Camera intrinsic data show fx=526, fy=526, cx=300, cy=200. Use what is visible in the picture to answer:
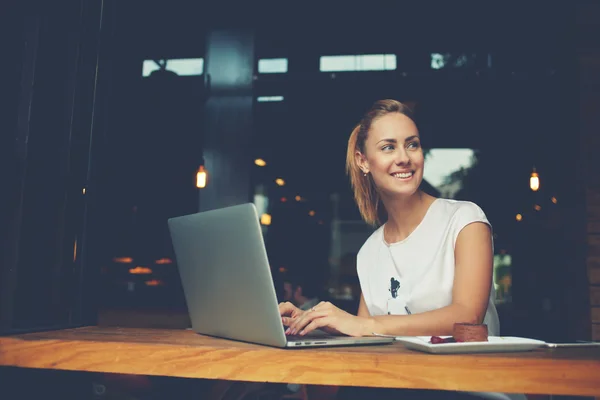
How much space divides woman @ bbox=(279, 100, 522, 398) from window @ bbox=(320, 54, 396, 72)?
3.81 metres

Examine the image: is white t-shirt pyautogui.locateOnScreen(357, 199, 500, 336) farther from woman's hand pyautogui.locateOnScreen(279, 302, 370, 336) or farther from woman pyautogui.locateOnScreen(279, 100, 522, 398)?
woman's hand pyautogui.locateOnScreen(279, 302, 370, 336)

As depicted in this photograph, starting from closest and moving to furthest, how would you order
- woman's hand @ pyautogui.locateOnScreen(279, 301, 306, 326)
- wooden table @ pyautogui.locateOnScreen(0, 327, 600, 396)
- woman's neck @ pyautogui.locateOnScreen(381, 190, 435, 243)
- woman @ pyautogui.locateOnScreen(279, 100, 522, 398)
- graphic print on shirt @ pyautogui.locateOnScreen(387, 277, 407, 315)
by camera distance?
wooden table @ pyautogui.locateOnScreen(0, 327, 600, 396)
woman's hand @ pyautogui.locateOnScreen(279, 301, 306, 326)
woman @ pyautogui.locateOnScreen(279, 100, 522, 398)
graphic print on shirt @ pyautogui.locateOnScreen(387, 277, 407, 315)
woman's neck @ pyautogui.locateOnScreen(381, 190, 435, 243)

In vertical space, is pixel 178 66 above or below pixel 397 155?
above

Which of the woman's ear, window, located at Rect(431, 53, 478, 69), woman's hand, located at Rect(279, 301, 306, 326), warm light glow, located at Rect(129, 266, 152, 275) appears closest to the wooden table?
woman's hand, located at Rect(279, 301, 306, 326)

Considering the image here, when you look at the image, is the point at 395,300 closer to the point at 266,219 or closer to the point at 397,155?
the point at 397,155

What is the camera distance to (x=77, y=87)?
1.65 metres

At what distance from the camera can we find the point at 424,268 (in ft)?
5.72

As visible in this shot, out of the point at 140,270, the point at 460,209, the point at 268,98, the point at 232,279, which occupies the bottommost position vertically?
the point at 140,270

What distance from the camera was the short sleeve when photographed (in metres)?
1.64

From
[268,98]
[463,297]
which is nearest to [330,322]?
[463,297]

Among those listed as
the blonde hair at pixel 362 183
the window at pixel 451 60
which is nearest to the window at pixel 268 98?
the window at pixel 451 60

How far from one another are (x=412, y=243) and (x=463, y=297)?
396 millimetres

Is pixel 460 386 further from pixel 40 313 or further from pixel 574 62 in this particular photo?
pixel 574 62

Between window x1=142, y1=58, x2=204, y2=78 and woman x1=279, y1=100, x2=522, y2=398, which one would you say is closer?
woman x1=279, y1=100, x2=522, y2=398
